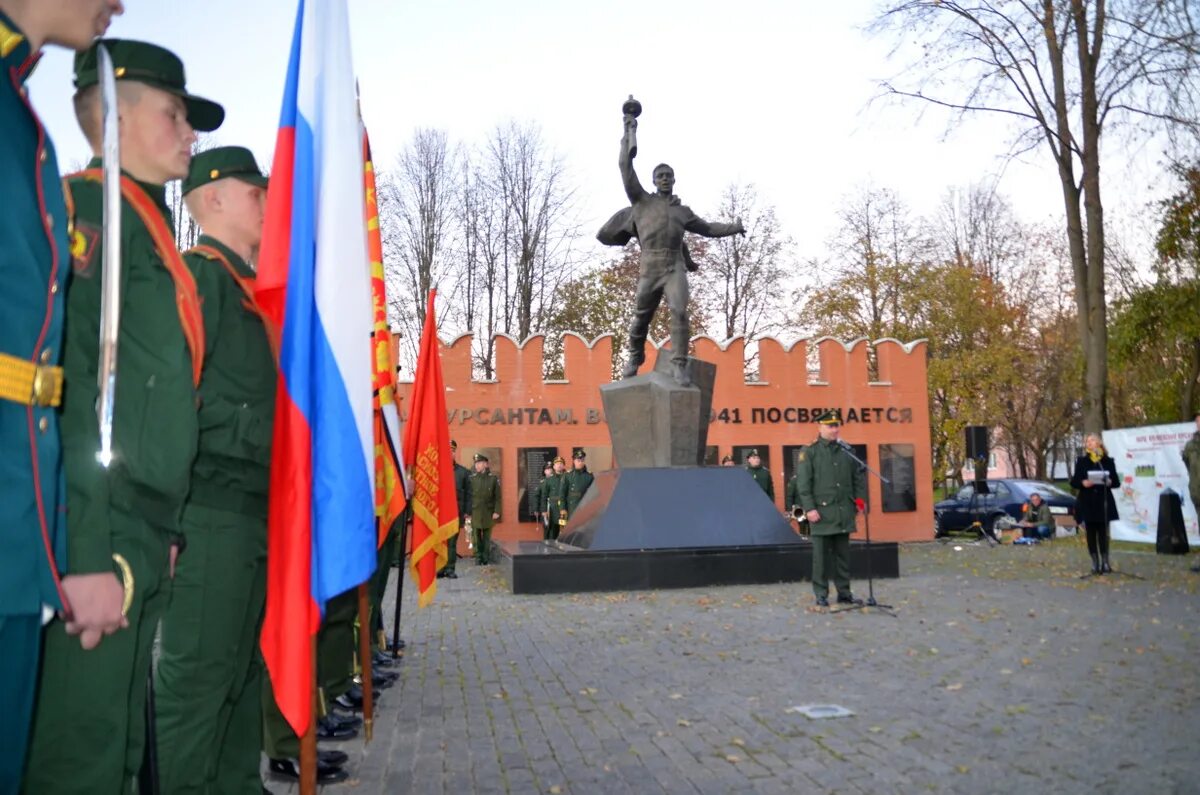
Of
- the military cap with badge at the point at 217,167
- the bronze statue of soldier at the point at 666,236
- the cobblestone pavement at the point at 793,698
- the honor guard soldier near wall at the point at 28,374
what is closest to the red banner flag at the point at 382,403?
the military cap with badge at the point at 217,167

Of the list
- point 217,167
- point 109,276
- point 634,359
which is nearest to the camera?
point 109,276

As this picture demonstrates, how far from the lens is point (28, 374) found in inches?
73.2

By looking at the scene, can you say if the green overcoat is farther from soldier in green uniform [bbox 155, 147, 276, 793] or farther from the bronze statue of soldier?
soldier in green uniform [bbox 155, 147, 276, 793]

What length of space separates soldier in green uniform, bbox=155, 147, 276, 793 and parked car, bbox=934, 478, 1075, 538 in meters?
22.8

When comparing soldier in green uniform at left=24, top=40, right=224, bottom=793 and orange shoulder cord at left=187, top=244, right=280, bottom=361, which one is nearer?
soldier in green uniform at left=24, top=40, right=224, bottom=793

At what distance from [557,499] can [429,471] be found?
1135 cm

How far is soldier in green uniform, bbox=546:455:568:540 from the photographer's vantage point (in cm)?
1800

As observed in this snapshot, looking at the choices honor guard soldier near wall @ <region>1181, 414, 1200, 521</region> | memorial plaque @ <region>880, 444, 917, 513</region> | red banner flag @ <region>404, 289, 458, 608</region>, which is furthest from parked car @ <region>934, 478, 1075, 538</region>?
red banner flag @ <region>404, 289, 458, 608</region>

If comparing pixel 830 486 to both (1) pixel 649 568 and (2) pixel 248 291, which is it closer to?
(1) pixel 649 568

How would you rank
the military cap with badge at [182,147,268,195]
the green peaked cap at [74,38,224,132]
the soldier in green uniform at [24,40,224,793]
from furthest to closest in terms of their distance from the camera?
the military cap with badge at [182,147,268,195]
the green peaked cap at [74,38,224,132]
the soldier in green uniform at [24,40,224,793]

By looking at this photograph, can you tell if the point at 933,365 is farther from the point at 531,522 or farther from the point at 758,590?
the point at 758,590

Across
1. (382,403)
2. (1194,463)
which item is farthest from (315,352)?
(1194,463)

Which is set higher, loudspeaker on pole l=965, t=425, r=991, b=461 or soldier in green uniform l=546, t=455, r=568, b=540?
loudspeaker on pole l=965, t=425, r=991, b=461

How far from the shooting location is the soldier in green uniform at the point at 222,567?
2.75 meters
